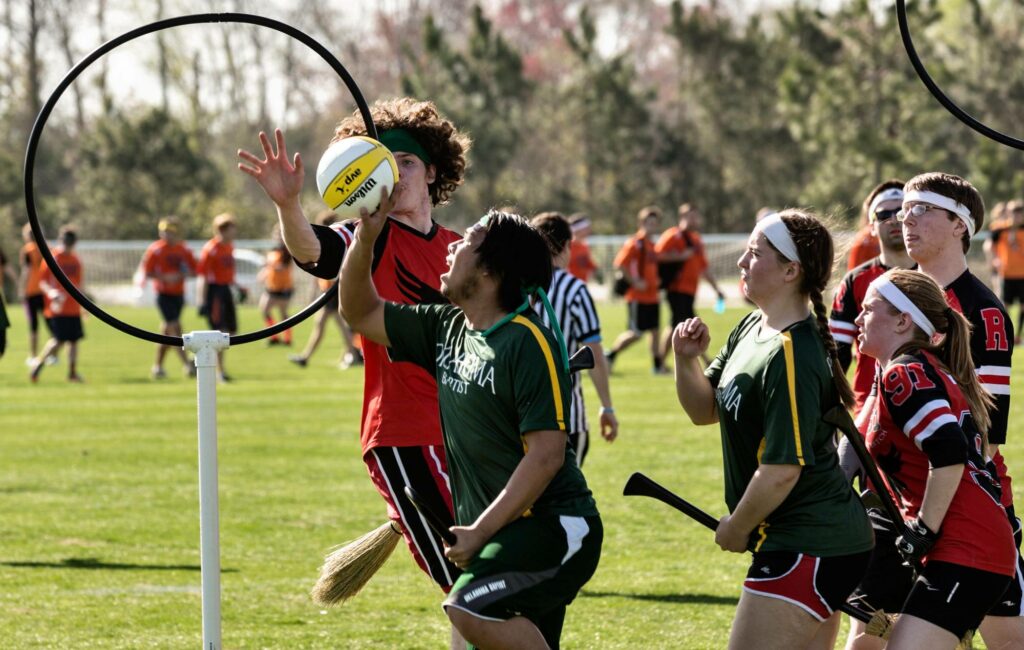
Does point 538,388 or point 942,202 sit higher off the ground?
point 942,202

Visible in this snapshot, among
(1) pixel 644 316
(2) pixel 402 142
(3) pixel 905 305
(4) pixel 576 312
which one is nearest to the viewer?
(3) pixel 905 305

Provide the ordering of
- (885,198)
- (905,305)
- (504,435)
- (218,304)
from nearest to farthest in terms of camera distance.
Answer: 1. (504,435)
2. (905,305)
3. (885,198)
4. (218,304)

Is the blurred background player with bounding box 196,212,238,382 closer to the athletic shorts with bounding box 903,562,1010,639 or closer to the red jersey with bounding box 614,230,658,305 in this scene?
the red jersey with bounding box 614,230,658,305

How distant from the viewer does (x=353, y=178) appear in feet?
13.3

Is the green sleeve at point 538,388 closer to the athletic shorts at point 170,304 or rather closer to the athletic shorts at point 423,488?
the athletic shorts at point 423,488

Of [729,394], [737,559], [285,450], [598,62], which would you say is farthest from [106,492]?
[598,62]

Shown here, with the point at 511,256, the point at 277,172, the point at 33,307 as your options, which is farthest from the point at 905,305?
the point at 33,307

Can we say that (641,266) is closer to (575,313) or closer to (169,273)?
(169,273)

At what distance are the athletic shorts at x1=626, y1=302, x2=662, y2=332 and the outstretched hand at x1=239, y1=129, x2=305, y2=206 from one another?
1492cm

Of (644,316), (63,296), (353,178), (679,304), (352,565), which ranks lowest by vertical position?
(644,316)

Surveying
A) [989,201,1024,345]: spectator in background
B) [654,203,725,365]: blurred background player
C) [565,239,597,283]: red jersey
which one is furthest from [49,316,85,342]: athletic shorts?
[989,201,1024,345]: spectator in background

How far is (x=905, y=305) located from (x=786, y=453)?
2.73 feet

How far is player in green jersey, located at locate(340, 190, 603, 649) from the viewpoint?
12.7 feet

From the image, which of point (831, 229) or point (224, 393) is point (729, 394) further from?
point (224, 393)
